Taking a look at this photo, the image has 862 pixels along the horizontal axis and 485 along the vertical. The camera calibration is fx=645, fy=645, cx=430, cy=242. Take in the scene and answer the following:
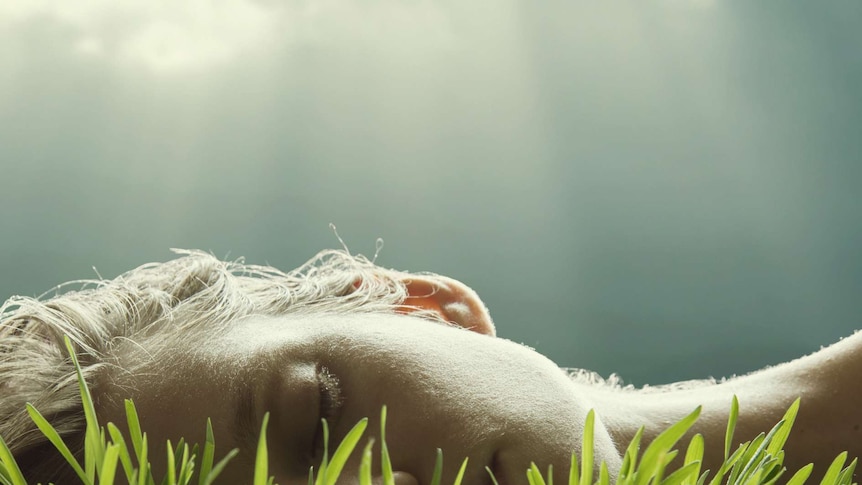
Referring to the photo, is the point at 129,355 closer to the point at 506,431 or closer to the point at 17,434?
the point at 17,434

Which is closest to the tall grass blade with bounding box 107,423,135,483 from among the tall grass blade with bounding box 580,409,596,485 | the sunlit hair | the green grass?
the green grass

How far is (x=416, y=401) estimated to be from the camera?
0.43 meters

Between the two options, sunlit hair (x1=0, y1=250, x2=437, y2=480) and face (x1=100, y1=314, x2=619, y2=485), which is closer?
face (x1=100, y1=314, x2=619, y2=485)

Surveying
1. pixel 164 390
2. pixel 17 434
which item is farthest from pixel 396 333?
pixel 17 434

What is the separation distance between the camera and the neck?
0.55 metres

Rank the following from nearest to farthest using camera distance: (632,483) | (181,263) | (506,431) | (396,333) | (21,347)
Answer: (632,483) → (506,431) → (396,333) → (21,347) → (181,263)

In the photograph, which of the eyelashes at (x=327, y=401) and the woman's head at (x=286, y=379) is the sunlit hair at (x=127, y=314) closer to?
the woman's head at (x=286, y=379)

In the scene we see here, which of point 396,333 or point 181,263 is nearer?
point 396,333

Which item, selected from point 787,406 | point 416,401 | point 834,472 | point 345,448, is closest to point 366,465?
point 345,448

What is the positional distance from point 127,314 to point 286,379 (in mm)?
272

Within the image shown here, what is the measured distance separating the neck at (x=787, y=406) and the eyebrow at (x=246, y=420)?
28 centimetres

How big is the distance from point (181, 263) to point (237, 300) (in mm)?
191

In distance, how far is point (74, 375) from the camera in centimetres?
54

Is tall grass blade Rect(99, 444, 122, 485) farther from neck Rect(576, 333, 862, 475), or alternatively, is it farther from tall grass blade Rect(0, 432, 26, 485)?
neck Rect(576, 333, 862, 475)
